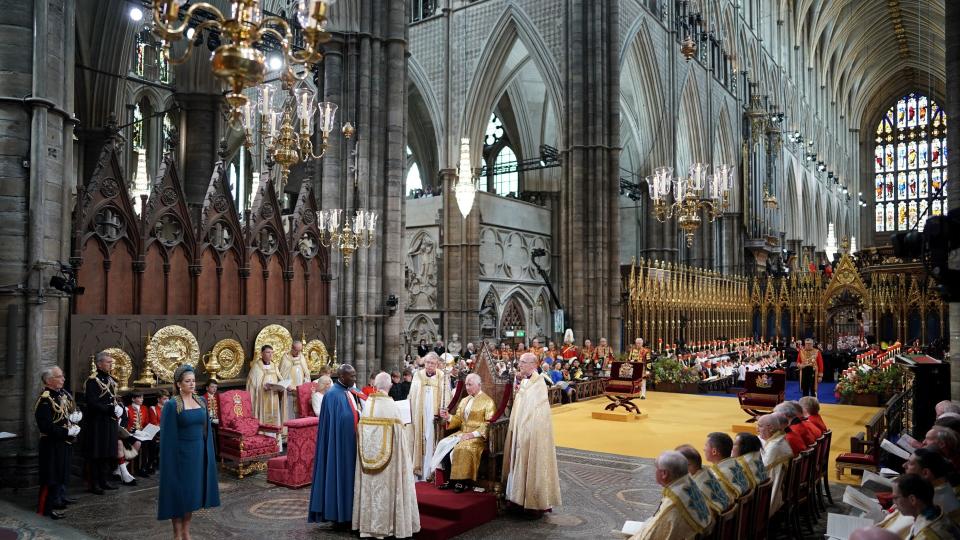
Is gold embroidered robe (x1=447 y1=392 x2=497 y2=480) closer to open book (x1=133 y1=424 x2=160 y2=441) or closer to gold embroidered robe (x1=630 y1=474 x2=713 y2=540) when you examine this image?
gold embroidered robe (x1=630 y1=474 x2=713 y2=540)

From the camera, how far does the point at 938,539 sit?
3281mm

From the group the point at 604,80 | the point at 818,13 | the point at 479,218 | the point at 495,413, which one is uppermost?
the point at 818,13

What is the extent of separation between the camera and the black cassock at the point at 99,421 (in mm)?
7809

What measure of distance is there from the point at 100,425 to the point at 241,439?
161cm

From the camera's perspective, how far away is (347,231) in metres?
13.8

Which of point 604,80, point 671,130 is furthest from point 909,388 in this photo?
point 671,130

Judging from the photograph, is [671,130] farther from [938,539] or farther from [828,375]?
[938,539]

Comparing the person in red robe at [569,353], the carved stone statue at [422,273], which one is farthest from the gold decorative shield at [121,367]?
the carved stone statue at [422,273]

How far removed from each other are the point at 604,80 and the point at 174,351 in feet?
54.7

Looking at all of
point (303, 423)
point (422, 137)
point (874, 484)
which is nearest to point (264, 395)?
point (303, 423)

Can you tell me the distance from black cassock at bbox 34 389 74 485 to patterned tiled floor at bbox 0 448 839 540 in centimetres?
42

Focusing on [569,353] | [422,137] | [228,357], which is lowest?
[569,353]

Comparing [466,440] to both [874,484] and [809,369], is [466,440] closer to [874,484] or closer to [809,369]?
[874,484]

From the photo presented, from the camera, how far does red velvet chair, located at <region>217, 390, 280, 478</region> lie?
873cm
